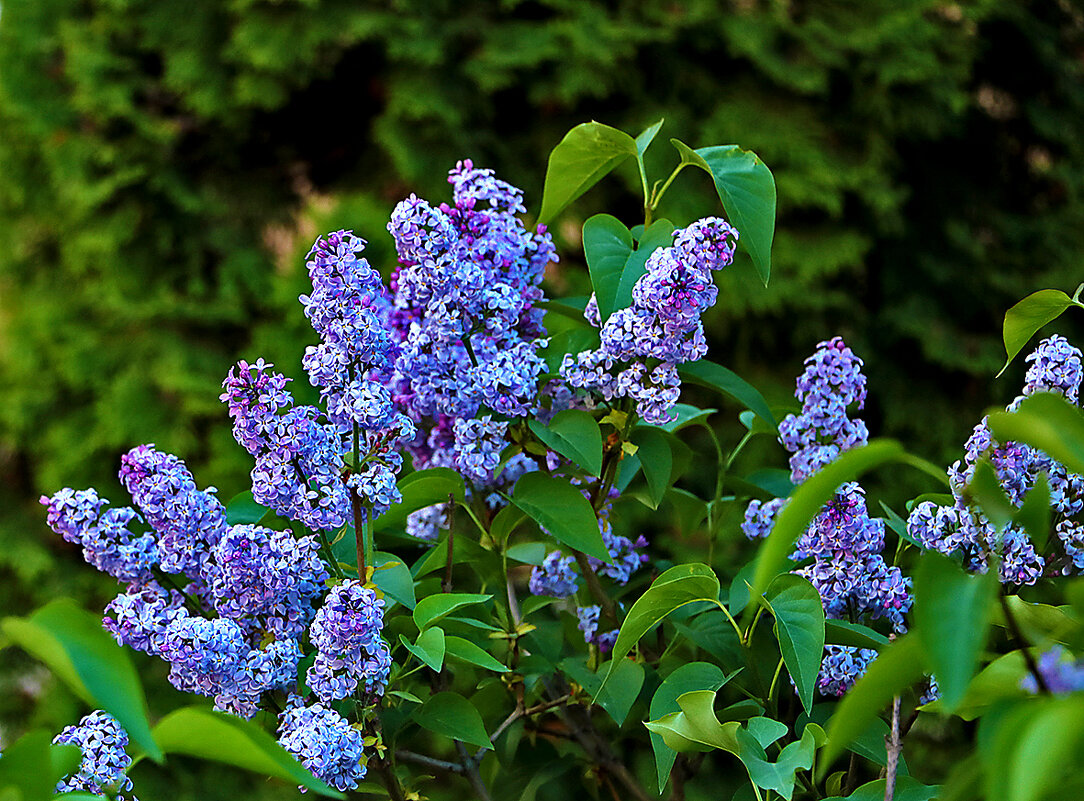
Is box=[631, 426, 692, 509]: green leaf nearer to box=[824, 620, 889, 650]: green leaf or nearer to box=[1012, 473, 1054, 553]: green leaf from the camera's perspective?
box=[824, 620, 889, 650]: green leaf

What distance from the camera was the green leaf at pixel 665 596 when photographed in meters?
0.43

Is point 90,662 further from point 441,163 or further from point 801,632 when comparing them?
point 441,163

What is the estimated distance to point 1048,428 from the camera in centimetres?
26

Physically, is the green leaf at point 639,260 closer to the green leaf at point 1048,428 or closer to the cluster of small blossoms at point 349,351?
the cluster of small blossoms at point 349,351

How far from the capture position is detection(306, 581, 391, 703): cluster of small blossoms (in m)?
0.42

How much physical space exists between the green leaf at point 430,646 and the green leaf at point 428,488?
3.1 inches

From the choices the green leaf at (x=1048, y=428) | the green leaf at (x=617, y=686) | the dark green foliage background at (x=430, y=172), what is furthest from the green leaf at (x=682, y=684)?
the dark green foliage background at (x=430, y=172)

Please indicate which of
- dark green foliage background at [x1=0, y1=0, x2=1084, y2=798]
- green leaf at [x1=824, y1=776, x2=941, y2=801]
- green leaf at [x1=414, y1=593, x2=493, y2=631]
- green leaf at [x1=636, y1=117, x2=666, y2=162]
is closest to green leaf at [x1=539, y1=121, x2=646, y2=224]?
green leaf at [x1=636, y1=117, x2=666, y2=162]

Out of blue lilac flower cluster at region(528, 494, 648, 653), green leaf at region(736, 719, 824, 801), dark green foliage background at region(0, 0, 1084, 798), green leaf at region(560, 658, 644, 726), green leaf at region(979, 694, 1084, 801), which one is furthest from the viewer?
dark green foliage background at region(0, 0, 1084, 798)

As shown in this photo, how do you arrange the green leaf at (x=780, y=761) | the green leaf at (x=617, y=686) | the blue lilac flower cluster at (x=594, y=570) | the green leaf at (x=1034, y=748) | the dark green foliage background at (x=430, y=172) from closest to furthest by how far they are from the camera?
the green leaf at (x=1034, y=748)
the green leaf at (x=780, y=761)
the green leaf at (x=617, y=686)
the blue lilac flower cluster at (x=594, y=570)
the dark green foliage background at (x=430, y=172)

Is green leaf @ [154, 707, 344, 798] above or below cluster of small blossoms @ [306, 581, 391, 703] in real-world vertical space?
above

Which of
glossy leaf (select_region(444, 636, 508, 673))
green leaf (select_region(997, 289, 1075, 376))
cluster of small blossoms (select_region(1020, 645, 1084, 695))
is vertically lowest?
glossy leaf (select_region(444, 636, 508, 673))

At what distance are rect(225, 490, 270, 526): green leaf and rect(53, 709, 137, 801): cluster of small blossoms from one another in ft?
0.40

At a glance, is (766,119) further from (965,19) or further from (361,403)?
(361,403)
